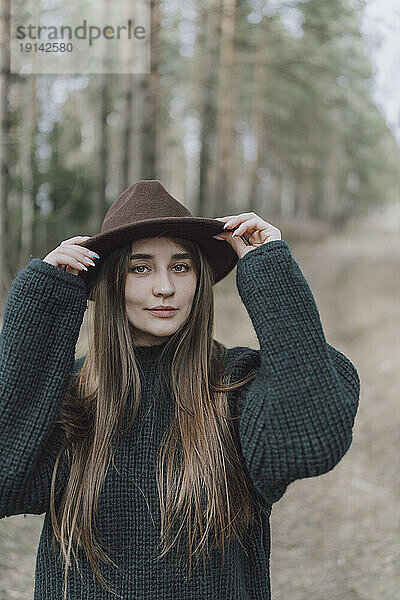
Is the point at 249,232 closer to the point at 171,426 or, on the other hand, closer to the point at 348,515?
the point at 171,426

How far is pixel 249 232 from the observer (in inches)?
90.4

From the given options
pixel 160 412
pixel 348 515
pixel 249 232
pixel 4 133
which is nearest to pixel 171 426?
pixel 160 412

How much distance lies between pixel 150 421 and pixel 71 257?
605 millimetres

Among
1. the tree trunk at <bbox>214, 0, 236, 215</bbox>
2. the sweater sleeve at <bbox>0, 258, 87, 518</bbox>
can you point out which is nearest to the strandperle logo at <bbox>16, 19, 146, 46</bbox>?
the sweater sleeve at <bbox>0, 258, 87, 518</bbox>

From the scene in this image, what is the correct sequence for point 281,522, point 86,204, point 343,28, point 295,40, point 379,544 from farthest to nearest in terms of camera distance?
point 295,40 → point 343,28 → point 86,204 → point 281,522 → point 379,544

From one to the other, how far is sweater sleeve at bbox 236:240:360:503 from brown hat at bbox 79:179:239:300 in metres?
0.25

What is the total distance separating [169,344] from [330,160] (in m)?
27.1

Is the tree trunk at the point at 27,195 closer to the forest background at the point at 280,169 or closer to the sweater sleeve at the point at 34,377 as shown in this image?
the forest background at the point at 280,169

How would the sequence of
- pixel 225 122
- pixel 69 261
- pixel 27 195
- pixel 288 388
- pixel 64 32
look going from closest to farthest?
pixel 288 388
pixel 69 261
pixel 64 32
pixel 27 195
pixel 225 122

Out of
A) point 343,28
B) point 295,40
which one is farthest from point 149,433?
point 295,40

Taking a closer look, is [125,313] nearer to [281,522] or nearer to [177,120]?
[281,522]

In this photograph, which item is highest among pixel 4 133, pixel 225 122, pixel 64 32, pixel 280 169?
pixel 280 169

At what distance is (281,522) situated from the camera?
5715 millimetres

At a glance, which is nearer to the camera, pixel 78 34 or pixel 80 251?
pixel 80 251
